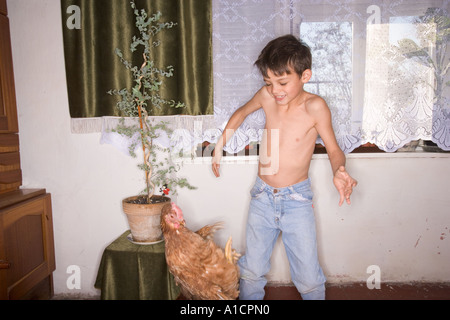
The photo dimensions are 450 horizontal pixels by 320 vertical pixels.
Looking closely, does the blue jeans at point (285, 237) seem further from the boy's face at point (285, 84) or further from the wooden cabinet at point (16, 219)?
the wooden cabinet at point (16, 219)

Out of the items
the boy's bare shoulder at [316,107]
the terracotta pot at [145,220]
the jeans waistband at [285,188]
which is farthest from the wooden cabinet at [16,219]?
the boy's bare shoulder at [316,107]

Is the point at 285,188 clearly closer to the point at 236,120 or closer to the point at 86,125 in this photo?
the point at 236,120

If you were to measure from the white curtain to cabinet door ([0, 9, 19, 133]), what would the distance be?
134 centimetres

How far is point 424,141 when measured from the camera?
227 cm

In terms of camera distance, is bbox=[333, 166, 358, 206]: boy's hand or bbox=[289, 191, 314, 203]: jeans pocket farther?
bbox=[289, 191, 314, 203]: jeans pocket

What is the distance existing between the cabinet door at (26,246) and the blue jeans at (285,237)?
4.03ft

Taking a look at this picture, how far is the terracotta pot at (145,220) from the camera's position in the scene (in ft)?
5.74

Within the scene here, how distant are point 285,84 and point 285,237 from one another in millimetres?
802

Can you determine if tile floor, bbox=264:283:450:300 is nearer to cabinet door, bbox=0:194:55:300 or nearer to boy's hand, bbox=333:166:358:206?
boy's hand, bbox=333:166:358:206

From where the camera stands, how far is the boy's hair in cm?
166

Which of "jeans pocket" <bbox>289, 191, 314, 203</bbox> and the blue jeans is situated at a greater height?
"jeans pocket" <bbox>289, 191, 314, 203</bbox>

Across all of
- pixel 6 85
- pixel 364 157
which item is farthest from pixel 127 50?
pixel 364 157

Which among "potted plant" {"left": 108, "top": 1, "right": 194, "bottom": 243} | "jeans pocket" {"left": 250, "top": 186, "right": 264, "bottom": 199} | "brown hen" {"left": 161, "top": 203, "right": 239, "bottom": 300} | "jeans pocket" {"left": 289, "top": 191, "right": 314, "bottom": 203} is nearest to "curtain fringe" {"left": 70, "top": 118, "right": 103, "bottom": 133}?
"potted plant" {"left": 108, "top": 1, "right": 194, "bottom": 243}

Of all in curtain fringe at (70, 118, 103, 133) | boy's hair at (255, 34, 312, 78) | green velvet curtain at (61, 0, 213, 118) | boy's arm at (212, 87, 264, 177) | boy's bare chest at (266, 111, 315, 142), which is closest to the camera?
boy's hair at (255, 34, 312, 78)
